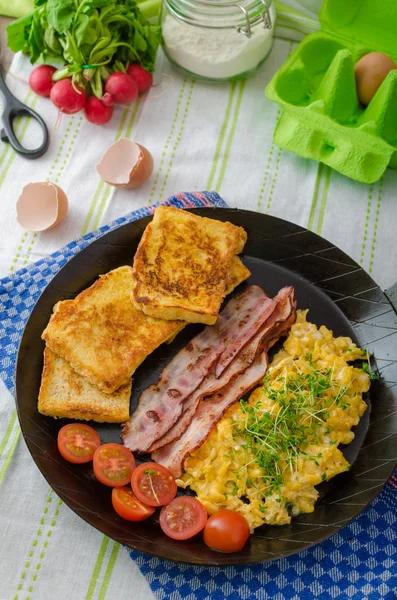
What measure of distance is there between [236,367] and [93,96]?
7.56 feet

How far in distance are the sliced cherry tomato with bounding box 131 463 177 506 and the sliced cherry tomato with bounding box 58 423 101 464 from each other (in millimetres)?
270

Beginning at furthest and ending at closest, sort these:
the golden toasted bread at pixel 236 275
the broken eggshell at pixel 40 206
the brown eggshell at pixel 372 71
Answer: the brown eggshell at pixel 372 71, the broken eggshell at pixel 40 206, the golden toasted bread at pixel 236 275

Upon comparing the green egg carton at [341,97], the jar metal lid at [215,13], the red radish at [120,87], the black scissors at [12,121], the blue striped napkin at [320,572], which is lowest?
the blue striped napkin at [320,572]

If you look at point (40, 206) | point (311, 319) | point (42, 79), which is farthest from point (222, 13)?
point (311, 319)

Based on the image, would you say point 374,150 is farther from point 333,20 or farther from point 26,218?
→ point 26,218

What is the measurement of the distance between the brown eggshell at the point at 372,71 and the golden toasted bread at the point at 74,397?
266 centimetres

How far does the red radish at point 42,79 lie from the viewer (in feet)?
15.6

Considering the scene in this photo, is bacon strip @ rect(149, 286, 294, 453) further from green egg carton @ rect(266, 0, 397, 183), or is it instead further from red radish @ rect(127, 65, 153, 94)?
red radish @ rect(127, 65, 153, 94)

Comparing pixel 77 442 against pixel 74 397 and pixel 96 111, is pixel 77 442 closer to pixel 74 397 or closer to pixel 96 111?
pixel 74 397

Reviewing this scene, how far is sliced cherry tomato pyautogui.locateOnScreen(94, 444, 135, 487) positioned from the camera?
3.25 m

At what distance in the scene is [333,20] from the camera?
194 inches

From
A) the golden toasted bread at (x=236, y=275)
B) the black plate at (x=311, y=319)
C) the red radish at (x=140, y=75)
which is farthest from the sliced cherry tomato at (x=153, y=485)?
the red radish at (x=140, y=75)

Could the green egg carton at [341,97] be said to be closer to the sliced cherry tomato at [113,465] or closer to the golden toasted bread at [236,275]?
the golden toasted bread at [236,275]

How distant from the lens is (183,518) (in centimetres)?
314
